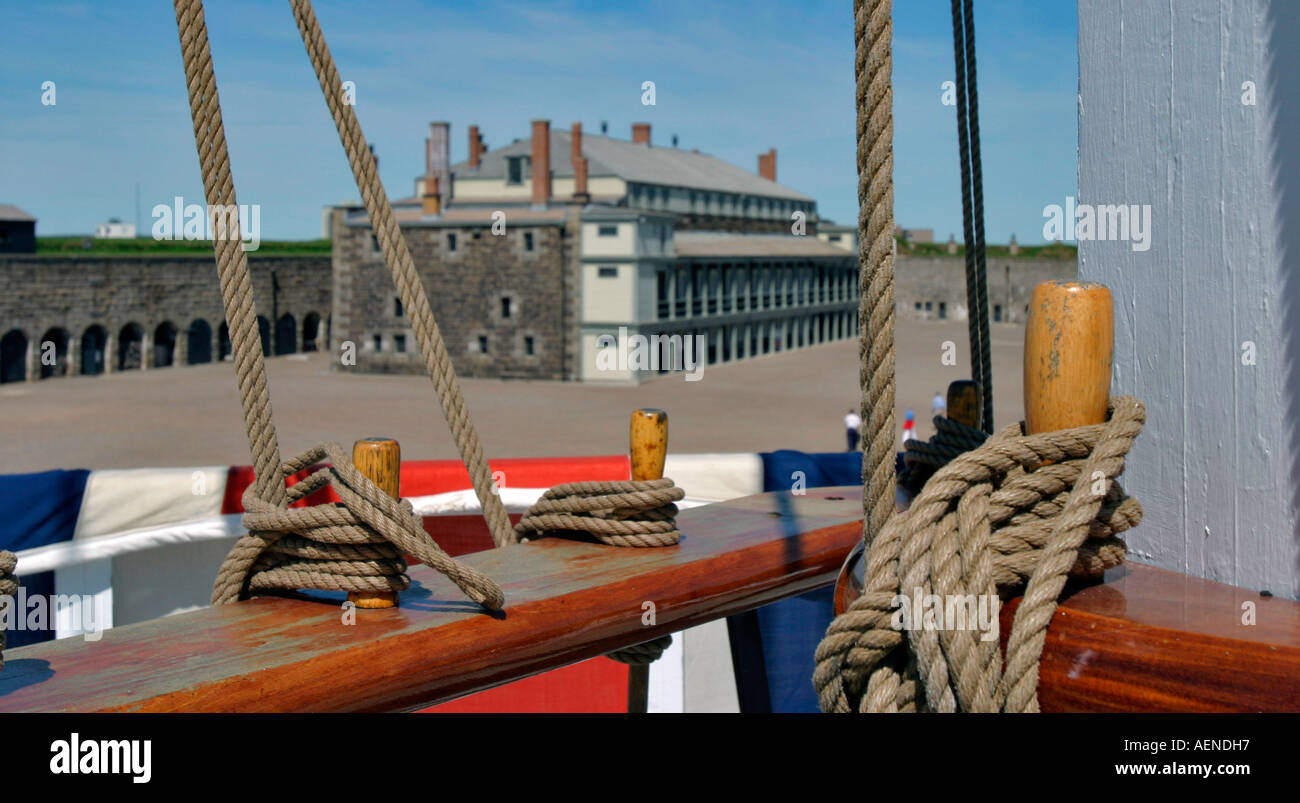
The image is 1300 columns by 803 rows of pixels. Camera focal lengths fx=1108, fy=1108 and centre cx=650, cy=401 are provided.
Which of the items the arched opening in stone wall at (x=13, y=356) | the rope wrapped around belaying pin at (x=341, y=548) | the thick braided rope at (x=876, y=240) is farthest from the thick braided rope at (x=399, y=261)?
the arched opening in stone wall at (x=13, y=356)

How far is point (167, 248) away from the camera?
46812 millimetres

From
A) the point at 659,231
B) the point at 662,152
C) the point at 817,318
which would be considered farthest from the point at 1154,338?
the point at 662,152

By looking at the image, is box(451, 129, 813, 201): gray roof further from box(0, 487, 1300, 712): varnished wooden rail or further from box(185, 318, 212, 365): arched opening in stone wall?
box(0, 487, 1300, 712): varnished wooden rail

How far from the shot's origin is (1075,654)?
1.46 m

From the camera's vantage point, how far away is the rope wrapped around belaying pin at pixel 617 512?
8.86 ft

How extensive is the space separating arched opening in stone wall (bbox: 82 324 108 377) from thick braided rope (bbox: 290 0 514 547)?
38088mm

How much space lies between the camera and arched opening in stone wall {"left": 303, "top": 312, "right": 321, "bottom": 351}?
4641 centimetres

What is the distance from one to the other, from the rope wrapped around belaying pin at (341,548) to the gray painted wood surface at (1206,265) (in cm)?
132

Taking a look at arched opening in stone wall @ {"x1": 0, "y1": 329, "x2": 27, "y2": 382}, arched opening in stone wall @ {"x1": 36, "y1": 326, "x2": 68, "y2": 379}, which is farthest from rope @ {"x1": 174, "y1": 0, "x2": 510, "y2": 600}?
arched opening in stone wall @ {"x1": 0, "y1": 329, "x2": 27, "y2": 382}

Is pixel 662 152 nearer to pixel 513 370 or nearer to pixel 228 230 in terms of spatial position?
pixel 513 370

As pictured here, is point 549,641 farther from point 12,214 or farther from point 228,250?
point 12,214

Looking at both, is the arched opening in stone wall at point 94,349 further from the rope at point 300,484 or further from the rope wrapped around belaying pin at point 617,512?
the rope wrapped around belaying pin at point 617,512

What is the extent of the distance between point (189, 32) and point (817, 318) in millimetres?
52128
